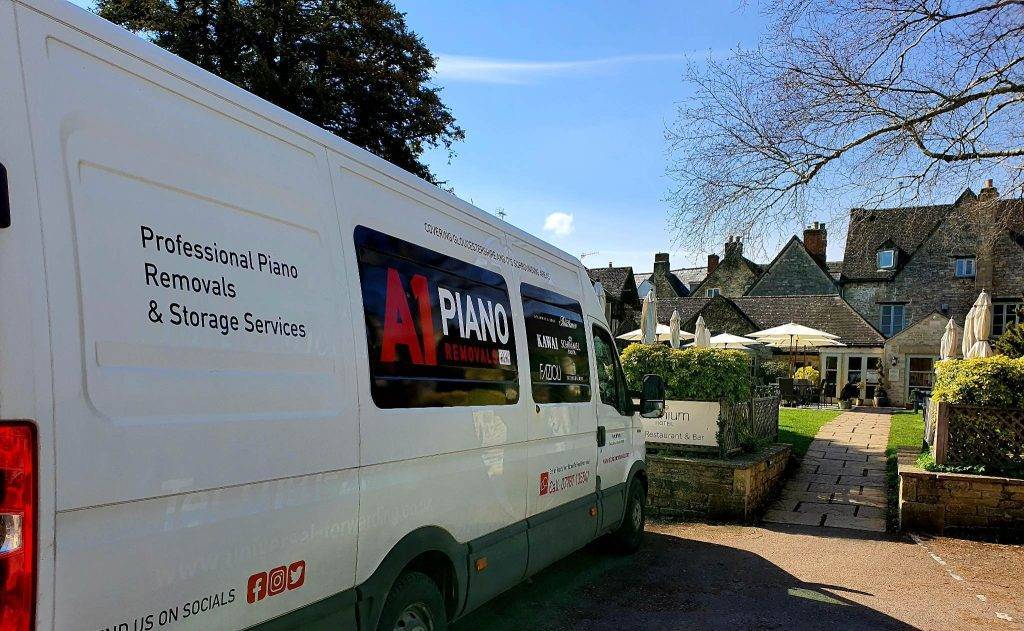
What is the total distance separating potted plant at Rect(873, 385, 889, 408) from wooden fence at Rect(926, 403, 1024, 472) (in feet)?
71.5

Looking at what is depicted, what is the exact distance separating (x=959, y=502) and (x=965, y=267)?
31863 mm

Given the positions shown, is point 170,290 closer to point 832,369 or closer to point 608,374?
point 608,374

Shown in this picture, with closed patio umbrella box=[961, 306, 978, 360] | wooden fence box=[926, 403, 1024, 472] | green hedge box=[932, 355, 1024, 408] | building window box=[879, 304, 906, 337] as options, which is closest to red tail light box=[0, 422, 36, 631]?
wooden fence box=[926, 403, 1024, 472]

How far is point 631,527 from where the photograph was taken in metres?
6.90

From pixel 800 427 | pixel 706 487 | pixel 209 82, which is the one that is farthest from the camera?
pixel 800 427

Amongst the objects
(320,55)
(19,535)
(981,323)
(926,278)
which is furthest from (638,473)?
(926,278)

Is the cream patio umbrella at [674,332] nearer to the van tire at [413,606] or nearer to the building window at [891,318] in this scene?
the van tire at [413,606]

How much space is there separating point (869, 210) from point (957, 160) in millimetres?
1436

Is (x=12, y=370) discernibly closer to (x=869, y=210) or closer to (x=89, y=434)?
(x=89, y=434)

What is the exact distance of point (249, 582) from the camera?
2514 mm

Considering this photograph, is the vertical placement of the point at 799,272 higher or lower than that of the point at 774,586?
higher

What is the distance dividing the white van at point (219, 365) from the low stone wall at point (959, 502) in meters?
6.00

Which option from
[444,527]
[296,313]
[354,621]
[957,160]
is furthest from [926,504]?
[296,313]

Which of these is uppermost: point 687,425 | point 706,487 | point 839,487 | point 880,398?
point 687,425
